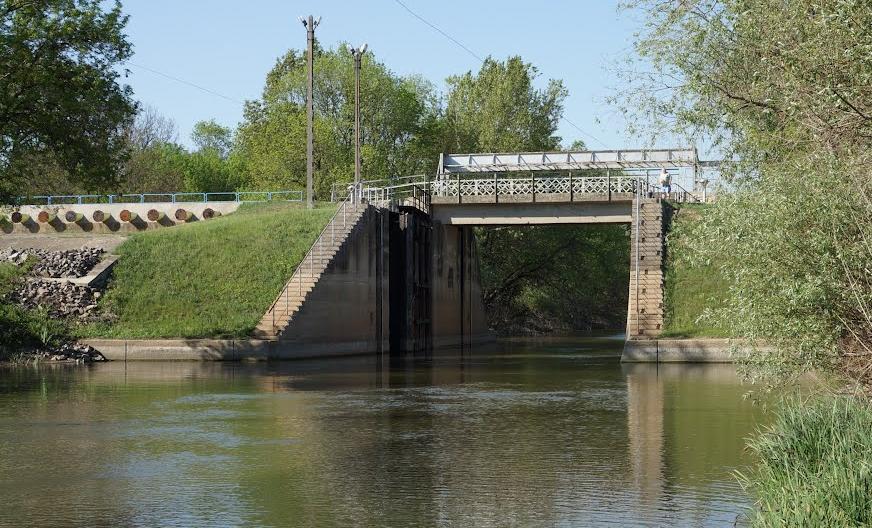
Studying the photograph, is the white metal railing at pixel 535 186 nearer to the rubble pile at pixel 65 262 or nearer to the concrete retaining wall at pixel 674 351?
the concrete retaining wall at pixel 674 351

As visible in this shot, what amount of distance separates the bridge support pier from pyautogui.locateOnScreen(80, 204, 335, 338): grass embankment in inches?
558

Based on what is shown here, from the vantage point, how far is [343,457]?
18672 mm

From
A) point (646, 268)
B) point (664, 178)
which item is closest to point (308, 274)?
point (646, 268)

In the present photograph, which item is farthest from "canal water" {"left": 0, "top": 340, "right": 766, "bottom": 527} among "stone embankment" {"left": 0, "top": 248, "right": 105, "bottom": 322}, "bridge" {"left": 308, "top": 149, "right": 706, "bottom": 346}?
"bridge" {"left": 308, "top": 149, "right": 706, "bottom": 346}

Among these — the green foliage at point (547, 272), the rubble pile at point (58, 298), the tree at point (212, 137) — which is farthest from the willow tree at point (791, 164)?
the tree at point (212, 137)

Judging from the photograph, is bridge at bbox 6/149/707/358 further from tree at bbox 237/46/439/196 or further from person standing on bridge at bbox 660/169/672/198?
tree at bbox 237/46/439/196

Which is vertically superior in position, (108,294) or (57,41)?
(57,41)

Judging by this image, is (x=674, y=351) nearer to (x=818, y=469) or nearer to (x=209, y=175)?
(x=818, y=469)

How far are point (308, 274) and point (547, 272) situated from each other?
38174mm

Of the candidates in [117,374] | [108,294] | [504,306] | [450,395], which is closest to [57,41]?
[117,374]

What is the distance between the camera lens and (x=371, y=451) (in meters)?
19.4

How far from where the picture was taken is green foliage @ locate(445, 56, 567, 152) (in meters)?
84.9

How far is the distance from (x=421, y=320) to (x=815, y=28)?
4122 centimetres

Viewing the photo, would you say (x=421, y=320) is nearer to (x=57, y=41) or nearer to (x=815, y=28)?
(x=57, y=41)
